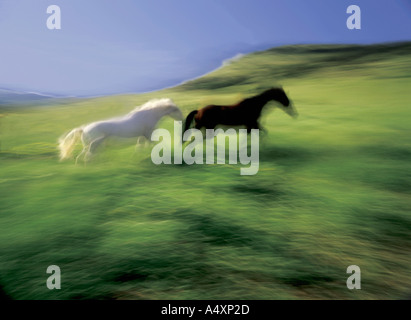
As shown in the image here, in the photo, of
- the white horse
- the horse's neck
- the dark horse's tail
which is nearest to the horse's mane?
the white horse

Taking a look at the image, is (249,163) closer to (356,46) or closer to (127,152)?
(127,152)

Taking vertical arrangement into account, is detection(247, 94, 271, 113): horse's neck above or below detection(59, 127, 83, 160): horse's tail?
above

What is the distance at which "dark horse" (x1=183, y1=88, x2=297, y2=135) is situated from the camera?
409 centimetres

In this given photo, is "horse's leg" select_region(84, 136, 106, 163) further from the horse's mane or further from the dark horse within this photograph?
the dark horse

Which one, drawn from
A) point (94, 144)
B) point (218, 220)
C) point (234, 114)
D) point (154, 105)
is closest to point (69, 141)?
point (94, 144)

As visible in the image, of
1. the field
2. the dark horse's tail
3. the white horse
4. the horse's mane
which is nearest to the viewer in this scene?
the field

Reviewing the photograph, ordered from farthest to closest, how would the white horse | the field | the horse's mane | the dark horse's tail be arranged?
the dark horse's tail
the horse's mane
the white horse
the field

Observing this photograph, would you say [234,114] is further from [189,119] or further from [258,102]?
[189,119]

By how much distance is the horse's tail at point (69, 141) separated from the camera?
3.74m

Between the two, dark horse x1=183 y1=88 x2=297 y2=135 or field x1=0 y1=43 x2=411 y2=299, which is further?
dark horse x1=183 y1=88 x2=297 y2=135

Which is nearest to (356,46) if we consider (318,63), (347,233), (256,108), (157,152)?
(318,63)

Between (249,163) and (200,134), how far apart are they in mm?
753

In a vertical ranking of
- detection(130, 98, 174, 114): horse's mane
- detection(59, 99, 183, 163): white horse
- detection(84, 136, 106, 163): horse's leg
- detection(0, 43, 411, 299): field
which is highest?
detection(130, 98, 174, 114): horse's mane

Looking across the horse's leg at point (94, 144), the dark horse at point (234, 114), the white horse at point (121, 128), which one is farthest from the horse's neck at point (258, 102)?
the horse's leg at point (94, 144)
